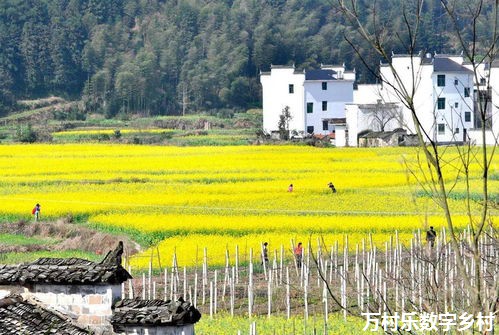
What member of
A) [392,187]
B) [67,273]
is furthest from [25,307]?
[392,187]

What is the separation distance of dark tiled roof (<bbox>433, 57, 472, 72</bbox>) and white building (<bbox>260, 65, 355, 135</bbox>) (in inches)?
328

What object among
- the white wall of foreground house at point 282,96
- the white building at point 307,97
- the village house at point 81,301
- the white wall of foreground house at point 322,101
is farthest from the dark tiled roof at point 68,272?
the white wall of foreground house at point 282,96

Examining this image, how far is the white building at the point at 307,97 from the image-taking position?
7544 centimetres

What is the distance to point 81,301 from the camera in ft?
28.6

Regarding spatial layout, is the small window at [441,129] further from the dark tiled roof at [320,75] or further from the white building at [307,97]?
the dark tiled roof at [320,75]

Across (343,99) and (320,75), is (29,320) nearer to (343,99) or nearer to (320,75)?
(343,99)

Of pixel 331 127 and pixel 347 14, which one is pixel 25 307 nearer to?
pixel 347 14

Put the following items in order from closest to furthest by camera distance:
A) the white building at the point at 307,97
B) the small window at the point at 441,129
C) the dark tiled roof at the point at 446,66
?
the small window at the point at 441,129
the dark tiled roof at the point at 446,66
the white building at the point at 307,97

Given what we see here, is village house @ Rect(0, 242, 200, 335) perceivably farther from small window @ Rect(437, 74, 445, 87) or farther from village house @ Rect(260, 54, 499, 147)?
small window @ Rect(437, 74, 445, 87)

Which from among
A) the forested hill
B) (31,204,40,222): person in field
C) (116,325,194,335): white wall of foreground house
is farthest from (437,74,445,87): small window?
(116,325,194,335): white wall of foreground house

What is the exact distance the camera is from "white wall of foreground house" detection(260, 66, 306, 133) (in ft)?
250

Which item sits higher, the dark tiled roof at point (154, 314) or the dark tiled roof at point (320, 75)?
the dark tiled roof at point (320, 75)

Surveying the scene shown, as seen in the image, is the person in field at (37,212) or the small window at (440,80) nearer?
the person in field at (37,212)

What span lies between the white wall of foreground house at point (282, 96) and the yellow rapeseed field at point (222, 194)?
13.2m
